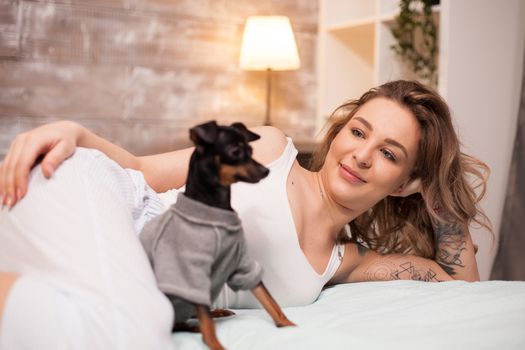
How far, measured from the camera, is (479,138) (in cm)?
268

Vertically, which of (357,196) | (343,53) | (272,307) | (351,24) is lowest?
(272,307)

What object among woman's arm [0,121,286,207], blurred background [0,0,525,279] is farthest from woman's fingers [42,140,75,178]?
blurred background [0,0,525,279]

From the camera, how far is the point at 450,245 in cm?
173

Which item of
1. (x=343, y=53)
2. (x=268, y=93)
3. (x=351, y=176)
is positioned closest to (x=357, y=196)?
(x=351, y=176)

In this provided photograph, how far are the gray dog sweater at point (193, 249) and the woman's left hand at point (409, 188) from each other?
75cm

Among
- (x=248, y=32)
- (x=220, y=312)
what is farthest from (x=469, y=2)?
(x=220, y=312)

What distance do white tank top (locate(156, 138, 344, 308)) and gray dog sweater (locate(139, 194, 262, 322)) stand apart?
1.07ft

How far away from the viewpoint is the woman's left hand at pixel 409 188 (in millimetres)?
1647

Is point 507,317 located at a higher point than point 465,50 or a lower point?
lower

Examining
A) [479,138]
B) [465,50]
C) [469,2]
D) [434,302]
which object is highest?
[469,2]

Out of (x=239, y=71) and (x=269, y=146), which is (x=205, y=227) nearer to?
(x=269, y=146)

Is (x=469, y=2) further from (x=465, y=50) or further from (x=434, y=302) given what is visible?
(x=434, y=302)

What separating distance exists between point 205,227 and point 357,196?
0.61 metres

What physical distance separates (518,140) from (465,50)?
0.45 m
